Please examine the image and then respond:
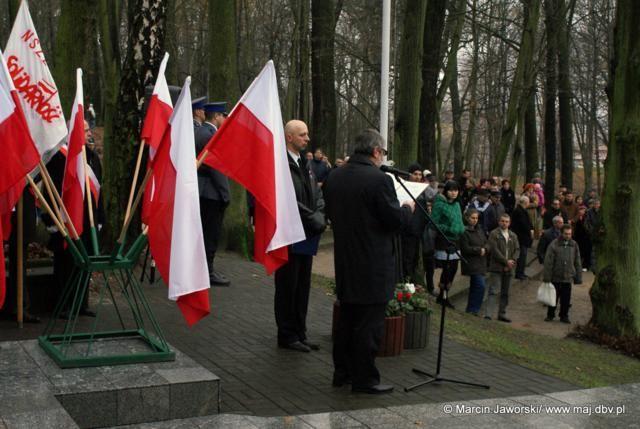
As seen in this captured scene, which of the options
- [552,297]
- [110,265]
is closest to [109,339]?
[110,265]

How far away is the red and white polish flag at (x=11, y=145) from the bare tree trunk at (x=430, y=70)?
55.1ft

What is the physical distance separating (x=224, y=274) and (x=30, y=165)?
270 inches

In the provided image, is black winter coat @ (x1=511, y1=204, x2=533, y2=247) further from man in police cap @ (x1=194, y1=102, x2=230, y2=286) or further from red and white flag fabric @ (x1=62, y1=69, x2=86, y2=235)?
red and white flag fabric @ (x1=62, y1=69, x2=86, y2=235)

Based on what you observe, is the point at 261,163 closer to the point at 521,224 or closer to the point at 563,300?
the point at 563,300

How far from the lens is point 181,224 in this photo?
6.39m

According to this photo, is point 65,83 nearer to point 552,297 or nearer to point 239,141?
point 239,141

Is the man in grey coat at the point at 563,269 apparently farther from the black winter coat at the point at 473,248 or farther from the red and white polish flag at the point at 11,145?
the red and white polish flag at the point at 11,145

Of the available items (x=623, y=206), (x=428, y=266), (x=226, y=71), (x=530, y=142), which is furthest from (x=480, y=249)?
(x=530, y=142)

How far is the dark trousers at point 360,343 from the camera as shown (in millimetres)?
7227

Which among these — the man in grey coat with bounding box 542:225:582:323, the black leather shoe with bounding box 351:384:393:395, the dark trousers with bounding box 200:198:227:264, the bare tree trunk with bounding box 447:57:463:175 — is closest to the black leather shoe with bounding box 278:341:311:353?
the black leather shoe with bounding box 351:384:393:395

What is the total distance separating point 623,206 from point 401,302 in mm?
5541

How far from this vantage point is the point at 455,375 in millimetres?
8258

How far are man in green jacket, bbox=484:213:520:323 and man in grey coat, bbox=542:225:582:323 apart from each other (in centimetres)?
108

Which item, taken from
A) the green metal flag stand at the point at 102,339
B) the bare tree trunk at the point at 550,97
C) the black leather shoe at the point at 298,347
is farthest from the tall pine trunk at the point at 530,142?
the green metal flag stand at the point at 102,339
